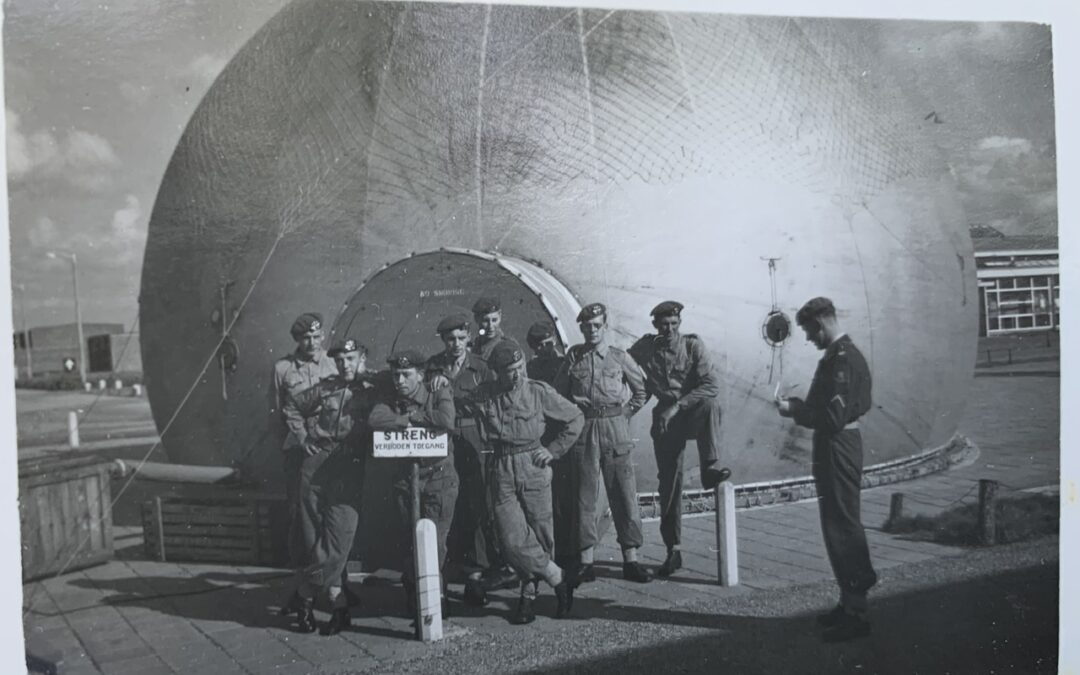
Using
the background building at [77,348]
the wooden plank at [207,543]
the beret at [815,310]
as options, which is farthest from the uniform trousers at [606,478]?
the background building at [77,348]

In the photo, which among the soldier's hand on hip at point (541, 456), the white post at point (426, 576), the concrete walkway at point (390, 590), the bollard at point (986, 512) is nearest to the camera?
the concrete walkway at point (390, 590)

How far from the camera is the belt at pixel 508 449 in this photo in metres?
4.34

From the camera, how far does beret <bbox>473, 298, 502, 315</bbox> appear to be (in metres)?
4.35

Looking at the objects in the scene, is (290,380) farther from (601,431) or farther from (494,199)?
(601,431)

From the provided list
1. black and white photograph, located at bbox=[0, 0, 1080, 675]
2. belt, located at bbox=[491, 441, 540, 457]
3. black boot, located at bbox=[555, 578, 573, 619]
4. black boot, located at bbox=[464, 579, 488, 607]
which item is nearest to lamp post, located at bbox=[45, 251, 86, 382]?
→ black and white photograph, located at bbox=[0, 0, 1080, 675]

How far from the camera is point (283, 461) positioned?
4.30 m

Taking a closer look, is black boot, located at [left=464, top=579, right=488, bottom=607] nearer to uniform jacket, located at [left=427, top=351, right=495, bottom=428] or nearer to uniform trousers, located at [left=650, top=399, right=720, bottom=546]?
uniform jacket, located at [left=427, top=351, right=495, bottom=428]

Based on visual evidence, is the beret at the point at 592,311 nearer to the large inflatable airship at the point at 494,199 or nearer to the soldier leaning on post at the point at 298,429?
the large inflatable airship at the point at 494,199

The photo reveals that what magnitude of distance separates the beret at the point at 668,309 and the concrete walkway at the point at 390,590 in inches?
42.9

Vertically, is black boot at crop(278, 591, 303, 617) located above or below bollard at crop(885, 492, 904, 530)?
below

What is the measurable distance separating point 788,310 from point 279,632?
298 centimetres

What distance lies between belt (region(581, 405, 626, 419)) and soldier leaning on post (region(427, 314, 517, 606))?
1.72 ft

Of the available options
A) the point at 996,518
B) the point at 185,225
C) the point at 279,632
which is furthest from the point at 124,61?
the point at 996,518

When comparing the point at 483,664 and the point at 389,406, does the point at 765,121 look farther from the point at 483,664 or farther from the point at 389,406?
the point at 483,664
